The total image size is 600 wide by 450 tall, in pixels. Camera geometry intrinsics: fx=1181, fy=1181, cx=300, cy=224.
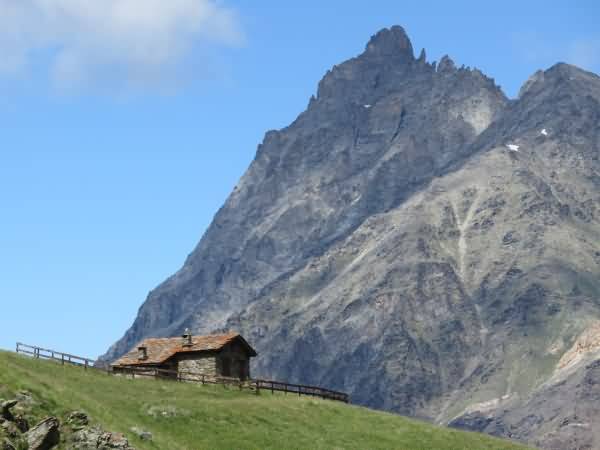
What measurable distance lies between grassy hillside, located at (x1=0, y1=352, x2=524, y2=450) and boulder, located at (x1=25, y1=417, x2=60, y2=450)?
5224 millimetres

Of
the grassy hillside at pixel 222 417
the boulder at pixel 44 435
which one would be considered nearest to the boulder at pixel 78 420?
the boulder at pixel 44 435

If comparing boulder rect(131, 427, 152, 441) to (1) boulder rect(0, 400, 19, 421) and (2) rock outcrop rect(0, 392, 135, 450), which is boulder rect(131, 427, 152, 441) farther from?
(1) boulder rect(0, 400, 19, 421)

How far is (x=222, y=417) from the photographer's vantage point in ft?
241

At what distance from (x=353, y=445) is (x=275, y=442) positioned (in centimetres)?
650

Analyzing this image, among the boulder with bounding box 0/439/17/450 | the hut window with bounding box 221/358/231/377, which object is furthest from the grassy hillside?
the hut window with bounding box 221/358/231/377

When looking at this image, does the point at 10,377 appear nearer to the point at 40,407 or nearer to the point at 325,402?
the point at 40,407

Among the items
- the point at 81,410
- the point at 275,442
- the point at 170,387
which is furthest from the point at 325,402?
the point at 81,410

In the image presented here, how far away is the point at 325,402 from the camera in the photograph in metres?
89.1

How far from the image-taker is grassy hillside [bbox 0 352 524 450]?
199 feet

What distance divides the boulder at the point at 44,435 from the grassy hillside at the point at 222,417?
17.1ft

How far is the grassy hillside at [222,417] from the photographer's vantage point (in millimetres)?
60781

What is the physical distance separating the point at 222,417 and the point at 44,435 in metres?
25.6

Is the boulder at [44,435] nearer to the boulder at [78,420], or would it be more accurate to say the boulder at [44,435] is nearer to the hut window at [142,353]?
the boulder at [78,420]

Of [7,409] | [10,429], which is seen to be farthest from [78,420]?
[10,429]
